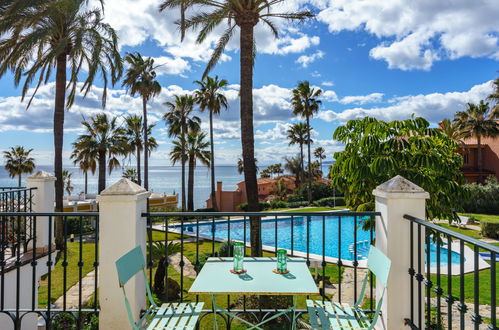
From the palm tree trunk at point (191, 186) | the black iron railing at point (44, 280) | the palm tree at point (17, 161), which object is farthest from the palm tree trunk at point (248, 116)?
the palm tree at point (17, 161)

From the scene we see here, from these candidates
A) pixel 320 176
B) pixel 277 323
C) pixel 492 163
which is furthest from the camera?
pixel 320 176

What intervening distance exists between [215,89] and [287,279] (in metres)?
25.9

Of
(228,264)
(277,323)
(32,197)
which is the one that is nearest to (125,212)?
(228,264)

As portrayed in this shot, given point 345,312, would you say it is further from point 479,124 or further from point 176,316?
point 479,124

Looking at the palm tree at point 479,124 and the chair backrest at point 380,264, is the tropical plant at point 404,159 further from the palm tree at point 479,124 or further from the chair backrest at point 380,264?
the palm tree at point 479,124

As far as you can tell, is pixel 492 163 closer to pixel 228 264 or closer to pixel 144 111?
pixel 144 111

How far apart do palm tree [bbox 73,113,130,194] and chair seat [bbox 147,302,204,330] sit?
24112mm

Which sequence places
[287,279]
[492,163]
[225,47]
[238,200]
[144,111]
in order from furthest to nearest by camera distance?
[238,200] → [492,163] → [144,111] → [225,47] → [287,279]

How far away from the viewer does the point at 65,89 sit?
42.7 feet

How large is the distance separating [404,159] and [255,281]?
3904mm

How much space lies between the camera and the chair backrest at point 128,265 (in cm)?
237

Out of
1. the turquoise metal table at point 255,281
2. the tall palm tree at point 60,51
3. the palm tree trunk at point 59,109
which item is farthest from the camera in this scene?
the palm tree trunk at point 59,109

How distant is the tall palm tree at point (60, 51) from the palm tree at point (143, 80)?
37.6ft

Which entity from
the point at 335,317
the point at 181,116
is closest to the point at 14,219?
the point at 335,317
